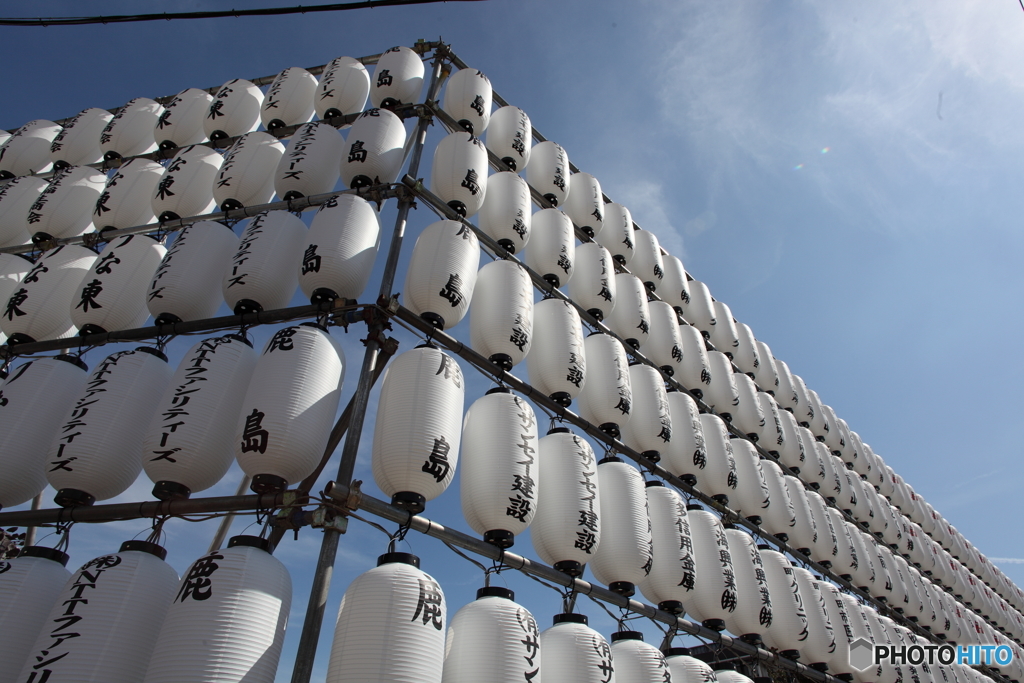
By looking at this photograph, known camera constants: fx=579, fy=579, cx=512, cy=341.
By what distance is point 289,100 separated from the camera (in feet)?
24.6

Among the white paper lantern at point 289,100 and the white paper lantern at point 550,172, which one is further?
the white paper lantern at point 550,172

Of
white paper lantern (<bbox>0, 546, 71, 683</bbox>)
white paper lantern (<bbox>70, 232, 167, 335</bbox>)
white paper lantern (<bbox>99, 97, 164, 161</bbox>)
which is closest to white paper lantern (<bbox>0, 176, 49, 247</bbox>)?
white paper lantern (<bbox>99, 97, 164, 161</bbox>)

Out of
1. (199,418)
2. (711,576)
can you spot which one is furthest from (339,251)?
(711,576)

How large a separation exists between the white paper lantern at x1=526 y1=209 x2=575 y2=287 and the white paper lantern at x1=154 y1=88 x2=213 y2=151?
472cm

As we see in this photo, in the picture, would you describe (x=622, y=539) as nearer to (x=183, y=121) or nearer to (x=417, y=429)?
(x=417, y=429)

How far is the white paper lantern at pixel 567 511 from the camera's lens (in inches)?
187

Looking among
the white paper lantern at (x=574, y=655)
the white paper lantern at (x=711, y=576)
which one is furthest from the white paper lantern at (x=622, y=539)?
the white paper lantern at (x=711, y=576)

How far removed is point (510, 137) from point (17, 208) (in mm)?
6294

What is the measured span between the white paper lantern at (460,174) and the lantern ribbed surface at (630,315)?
2893 mm

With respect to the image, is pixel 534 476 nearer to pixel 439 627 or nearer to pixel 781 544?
pixel 439 627

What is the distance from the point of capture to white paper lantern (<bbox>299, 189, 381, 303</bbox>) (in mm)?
4605

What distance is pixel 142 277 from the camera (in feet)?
16.8
